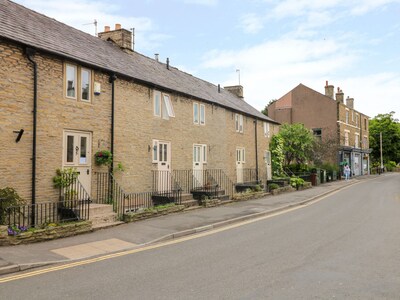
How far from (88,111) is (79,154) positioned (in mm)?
1582

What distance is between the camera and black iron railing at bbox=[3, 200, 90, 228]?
9680mm

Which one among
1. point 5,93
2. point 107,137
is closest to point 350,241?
point 107,137

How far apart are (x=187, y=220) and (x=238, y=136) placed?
42.0 feet

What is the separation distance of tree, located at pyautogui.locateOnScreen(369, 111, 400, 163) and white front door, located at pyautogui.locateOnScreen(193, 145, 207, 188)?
198ft

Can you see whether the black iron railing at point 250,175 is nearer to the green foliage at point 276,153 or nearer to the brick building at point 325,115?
the green foliage at point 276,153

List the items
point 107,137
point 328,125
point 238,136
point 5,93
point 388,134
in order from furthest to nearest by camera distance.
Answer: point 388,134, point 328,125, point 238,136, point 107,137, point 5,93

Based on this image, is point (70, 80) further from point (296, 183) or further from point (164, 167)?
point (296, 183)

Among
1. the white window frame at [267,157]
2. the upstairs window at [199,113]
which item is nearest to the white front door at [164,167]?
the upstairs window at [199,113]

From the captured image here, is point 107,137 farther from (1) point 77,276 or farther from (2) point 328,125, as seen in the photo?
(2) point 328,125

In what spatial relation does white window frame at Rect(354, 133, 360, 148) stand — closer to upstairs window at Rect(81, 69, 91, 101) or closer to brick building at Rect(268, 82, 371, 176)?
brick building at Rect(268, 82, 371, 176)

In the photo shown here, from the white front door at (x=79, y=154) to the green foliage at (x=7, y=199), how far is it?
2.24 metres

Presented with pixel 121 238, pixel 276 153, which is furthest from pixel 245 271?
pixel 276 153

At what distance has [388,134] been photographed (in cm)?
7075

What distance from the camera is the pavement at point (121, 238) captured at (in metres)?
7.54
